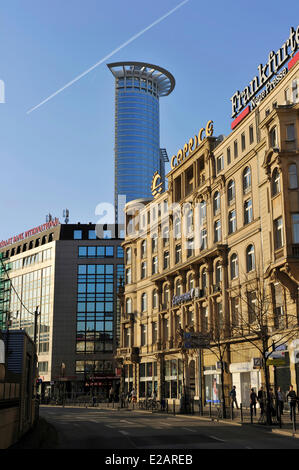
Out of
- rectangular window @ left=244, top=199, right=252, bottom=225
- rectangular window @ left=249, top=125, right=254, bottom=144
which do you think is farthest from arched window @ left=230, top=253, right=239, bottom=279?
rectangular window @ left=249, top=125, right=254, bottom=144

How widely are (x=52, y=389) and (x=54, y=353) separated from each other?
700 centimetres

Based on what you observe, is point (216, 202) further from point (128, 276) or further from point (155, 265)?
point (128, 276)

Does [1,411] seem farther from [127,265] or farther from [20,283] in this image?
[20,283]

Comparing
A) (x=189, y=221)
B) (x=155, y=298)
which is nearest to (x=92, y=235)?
(x=155, y=298)

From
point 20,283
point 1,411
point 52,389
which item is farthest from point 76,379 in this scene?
point 1,411

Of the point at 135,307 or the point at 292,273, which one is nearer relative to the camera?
the point at 292,273

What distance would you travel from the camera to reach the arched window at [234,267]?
51.3 metres

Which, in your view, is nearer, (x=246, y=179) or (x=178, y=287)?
(x=246, y=179)

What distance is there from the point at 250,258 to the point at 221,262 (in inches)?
197

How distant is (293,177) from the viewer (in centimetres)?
4100

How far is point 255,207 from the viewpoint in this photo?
158 ft

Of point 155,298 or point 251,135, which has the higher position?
point 251,135

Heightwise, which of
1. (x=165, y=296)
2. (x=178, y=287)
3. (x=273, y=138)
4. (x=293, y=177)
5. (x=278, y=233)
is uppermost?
(x=273, y=138)

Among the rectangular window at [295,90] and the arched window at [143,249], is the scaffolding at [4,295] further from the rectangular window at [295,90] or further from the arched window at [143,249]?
the rectangular window at [295,90]
